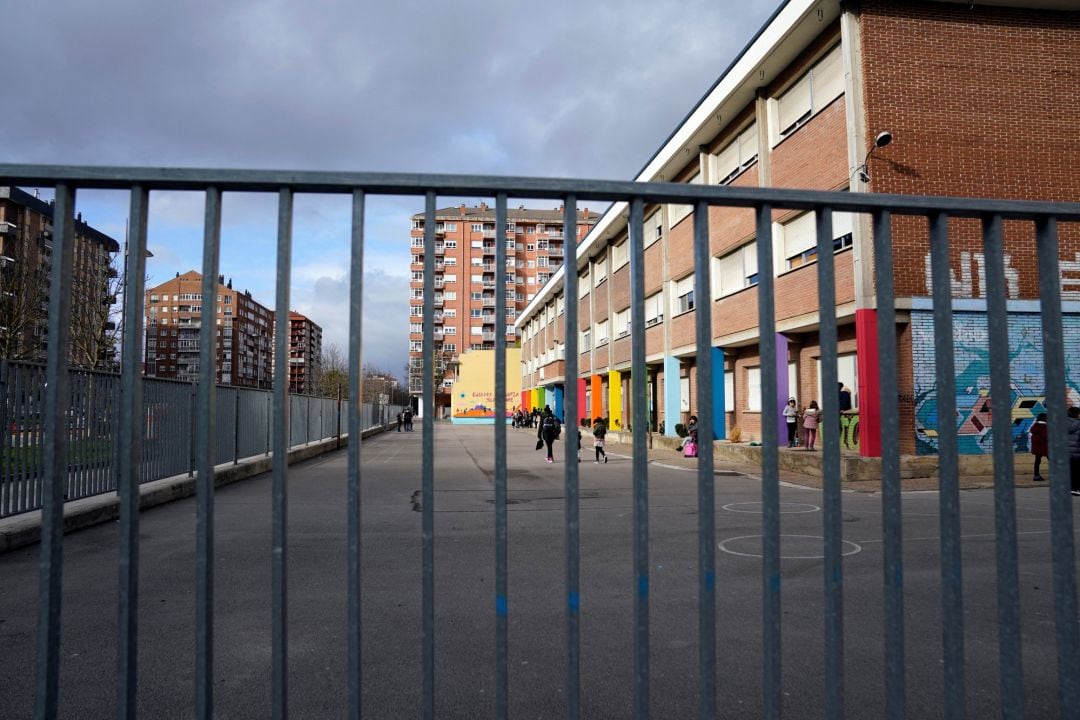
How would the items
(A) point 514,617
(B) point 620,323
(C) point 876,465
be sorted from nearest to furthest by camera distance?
(A) point 514,617 → (C) point 876,465 → (B) point 620,323

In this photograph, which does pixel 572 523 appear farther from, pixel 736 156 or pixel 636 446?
pixel 736 156

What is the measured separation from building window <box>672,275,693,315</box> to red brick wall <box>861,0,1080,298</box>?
36.0ft

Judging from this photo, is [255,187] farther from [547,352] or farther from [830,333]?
[547,352]

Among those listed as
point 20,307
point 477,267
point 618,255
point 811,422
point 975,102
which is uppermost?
point 477,267

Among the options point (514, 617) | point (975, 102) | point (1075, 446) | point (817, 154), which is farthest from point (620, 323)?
point (514, 617)

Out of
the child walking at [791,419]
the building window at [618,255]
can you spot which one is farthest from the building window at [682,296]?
the child walking at [791,419]

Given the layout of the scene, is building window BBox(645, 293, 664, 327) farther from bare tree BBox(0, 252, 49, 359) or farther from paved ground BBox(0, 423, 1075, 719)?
bare tree BBox(0, 252, 49, 359)

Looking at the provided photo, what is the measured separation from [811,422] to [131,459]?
18.1 metres

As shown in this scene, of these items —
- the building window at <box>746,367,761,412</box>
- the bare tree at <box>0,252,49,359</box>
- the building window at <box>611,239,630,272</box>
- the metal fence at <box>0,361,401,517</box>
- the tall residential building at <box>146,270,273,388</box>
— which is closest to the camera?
the metal fence at <box>0,361,401,517</box>

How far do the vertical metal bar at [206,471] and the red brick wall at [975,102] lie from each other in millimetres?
16270

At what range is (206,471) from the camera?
208 centimetres

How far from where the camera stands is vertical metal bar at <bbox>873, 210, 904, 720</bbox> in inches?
84.0

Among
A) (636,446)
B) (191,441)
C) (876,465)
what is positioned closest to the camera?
(636,446)

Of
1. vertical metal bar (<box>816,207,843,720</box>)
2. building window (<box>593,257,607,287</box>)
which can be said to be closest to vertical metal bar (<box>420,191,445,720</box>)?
vertical metal bar (<box>816,207,843,720</box>)
